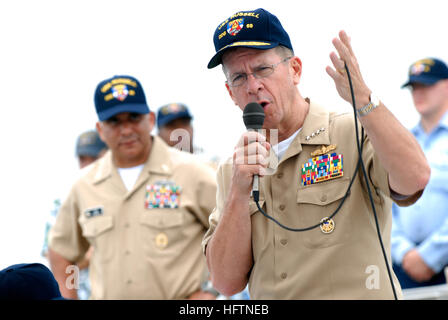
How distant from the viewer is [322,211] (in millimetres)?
2408

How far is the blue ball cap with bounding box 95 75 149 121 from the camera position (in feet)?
14.2

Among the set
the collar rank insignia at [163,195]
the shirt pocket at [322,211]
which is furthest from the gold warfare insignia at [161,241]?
the shirt pocket at [322,211]

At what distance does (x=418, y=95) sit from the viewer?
5.12 m

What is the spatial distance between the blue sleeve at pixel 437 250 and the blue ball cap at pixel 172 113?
2.77 metres

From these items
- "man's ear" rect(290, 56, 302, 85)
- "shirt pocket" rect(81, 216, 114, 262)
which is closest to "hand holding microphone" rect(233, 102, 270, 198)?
"man's ear" rect(290, 56, 302, 85)

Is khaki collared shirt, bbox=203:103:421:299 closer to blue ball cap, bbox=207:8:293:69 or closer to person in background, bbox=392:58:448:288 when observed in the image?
blue ball cap, bbox=207:8:293:69

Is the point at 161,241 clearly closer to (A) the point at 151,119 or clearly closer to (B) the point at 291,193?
(A) the point at 151,119

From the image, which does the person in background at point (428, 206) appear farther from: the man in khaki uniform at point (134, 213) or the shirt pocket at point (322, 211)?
the shirt pocket at point (322, 211)

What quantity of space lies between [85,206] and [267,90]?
2.39m

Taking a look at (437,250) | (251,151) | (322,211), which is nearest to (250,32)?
(251,151)

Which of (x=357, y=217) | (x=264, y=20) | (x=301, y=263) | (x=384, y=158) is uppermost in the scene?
(x=264, y=20)
